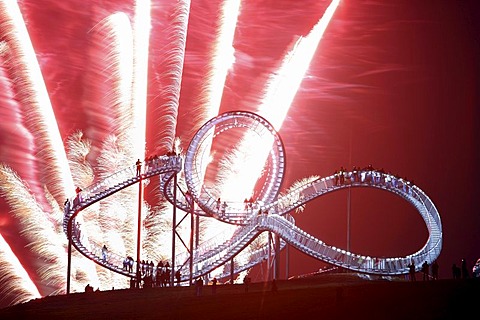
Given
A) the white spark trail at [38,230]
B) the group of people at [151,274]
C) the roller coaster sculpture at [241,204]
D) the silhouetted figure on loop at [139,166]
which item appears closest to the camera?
the group of people at [151,274]

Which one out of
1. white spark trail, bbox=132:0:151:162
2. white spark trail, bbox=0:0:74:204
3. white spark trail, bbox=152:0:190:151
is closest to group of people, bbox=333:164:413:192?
white spark trail, bbox=132:0:151:162

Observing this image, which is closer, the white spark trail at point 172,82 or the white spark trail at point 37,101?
the white spark trail at point 37,101

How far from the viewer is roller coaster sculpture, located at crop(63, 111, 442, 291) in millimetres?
53125

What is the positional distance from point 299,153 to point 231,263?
10.4 m

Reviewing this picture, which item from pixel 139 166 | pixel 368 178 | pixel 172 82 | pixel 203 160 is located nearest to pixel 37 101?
pixel 139 166

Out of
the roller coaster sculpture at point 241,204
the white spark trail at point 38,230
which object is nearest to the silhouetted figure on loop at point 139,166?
the roller coaster sculpture at point 241,204

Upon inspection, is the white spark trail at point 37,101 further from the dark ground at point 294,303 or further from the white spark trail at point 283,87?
the dark ground at point 294,303

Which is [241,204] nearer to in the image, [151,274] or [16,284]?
[151,274]

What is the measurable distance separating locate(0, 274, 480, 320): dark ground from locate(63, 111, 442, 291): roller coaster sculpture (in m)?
5.64

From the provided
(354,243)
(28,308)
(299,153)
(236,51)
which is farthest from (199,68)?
(28,308)

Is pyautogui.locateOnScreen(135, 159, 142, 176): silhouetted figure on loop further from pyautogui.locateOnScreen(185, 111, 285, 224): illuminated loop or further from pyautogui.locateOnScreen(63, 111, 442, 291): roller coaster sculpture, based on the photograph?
pyautogui.locateOnScreen(185, 111, 285, 224): illuminated loop

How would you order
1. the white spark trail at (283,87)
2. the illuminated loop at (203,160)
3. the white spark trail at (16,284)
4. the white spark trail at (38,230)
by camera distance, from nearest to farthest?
the illuminated loop at (203,160) → the white spark trail at (38,230) → the white spark trail at (16,284) → the white spark trail at (283,87)

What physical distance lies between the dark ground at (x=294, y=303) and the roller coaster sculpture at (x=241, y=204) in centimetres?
564

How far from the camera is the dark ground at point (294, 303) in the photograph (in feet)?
136
